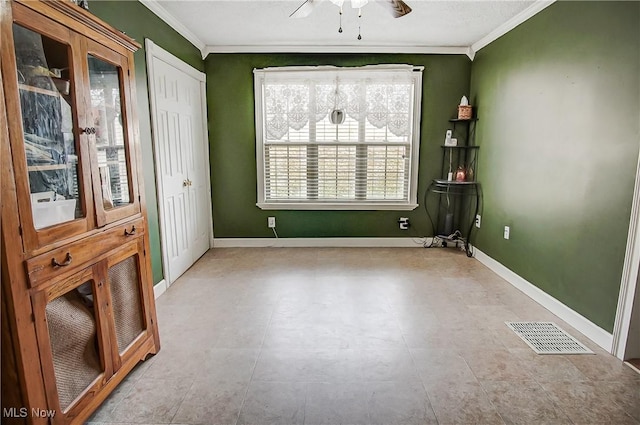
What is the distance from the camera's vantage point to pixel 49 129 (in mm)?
1394

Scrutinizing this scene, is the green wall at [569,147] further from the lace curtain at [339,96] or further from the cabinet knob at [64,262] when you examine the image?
the cabinet knob at [64,262]

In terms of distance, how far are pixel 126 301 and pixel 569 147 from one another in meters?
3.08

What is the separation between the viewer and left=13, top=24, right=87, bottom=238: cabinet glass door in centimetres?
128

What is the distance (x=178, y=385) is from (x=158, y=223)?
159 centimetres

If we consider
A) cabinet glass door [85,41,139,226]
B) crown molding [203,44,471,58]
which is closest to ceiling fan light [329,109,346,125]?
crown molding [203,44,471,58]

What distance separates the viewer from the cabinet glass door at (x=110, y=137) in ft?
5.25

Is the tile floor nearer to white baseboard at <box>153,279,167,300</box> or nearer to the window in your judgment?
white baseboard at <box>153,279,167,300</box>

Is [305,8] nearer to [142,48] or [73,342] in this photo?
[142,48]

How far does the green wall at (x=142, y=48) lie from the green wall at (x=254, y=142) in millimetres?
935

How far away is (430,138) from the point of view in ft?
14.2

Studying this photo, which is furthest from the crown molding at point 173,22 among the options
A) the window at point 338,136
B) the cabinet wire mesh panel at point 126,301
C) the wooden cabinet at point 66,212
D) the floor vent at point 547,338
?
the floor vent at point 547,338

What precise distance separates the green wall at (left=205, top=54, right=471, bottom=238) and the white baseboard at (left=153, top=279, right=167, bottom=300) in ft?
4.67

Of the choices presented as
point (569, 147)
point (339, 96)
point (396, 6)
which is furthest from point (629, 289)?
point (339, 96)

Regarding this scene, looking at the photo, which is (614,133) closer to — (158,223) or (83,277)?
(83,277)
